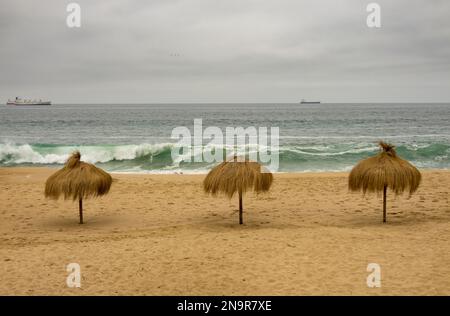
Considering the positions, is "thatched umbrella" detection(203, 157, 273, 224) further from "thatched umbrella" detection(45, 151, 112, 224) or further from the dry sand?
"thatched umbrella" detection(45, 151, 112, 224)

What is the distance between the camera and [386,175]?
8148mm

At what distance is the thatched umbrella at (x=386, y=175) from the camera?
26.6 ft

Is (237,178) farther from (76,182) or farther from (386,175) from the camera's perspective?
(76,182)

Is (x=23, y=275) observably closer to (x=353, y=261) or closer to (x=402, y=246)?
(x=353, y=261)

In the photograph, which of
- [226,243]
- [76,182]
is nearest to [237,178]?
[226,243]

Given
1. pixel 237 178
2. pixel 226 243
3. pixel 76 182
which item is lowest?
pixel 226 243

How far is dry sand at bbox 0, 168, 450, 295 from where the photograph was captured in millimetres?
5586

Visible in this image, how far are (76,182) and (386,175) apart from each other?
5.87 meters

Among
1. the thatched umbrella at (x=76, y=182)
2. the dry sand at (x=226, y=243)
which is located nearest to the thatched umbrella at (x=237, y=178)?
the dry sand at (x=226, y=243)

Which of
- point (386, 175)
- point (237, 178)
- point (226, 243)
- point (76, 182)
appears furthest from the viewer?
point (76, 182)

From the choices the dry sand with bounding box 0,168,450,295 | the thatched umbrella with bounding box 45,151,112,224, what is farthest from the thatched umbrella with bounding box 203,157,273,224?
the thatched umbrella with bounding box 45,151,112,224

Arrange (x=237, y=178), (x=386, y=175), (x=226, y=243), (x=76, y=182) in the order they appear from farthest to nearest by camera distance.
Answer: (x=76, y=182) → (x=386, y=175) → (x=237, y=178) → (x=226, y=243)

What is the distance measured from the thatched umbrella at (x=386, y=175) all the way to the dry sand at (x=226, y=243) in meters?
0.81
